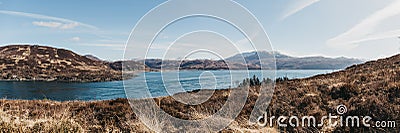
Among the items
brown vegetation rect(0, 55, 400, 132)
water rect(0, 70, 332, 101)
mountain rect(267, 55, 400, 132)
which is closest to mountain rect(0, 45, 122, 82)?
water rect(0, 70, 332, 101)

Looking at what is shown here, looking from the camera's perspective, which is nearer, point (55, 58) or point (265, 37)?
point (265, 37)

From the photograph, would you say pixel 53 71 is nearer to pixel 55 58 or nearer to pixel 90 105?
pixel 55 58

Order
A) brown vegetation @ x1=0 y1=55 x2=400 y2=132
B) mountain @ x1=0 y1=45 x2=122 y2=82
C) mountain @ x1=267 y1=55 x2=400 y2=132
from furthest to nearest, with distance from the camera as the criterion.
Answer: mountain @ x1=0 y1=45 x2=122 y2=82, mountain @ x1=267 y1=55 x2=400 y2=132, brown vegetation @ x1=0 y1=55 x2=400 y2=132

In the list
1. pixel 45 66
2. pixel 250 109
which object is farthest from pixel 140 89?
pixel 45 66

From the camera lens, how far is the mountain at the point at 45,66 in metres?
95.9

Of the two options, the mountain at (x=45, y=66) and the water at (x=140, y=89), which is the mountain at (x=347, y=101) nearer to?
the water at (x=140, y=89)

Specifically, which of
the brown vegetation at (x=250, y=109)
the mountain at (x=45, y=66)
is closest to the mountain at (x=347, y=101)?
the brown vegetation at (x=250, y=109)

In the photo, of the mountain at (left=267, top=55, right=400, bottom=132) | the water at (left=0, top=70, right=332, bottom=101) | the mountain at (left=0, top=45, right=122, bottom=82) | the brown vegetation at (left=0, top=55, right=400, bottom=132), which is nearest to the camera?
the brown vegetation at (left=0, top=55, right=400, bottom=132)

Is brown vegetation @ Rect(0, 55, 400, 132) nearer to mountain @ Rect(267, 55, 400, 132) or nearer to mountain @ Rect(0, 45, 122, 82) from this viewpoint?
mountain @ Rect(267, 55, 400, 132)

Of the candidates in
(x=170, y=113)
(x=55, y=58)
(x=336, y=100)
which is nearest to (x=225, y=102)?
(x=170, y=113)

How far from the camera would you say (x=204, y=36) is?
6.94m

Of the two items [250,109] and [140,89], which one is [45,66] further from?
[250,109]

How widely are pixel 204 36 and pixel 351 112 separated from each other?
561 cm

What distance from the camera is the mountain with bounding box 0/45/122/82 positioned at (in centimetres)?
9591
